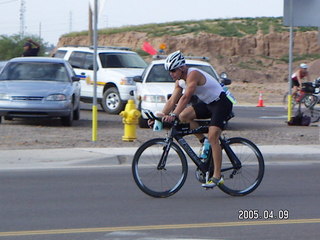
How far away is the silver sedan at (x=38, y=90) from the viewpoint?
17.6m

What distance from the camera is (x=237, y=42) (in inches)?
2638

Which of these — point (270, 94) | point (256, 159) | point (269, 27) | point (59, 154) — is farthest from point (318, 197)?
point (269, 27)

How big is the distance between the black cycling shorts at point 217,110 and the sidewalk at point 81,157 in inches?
151

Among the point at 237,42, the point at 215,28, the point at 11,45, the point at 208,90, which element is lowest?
the point at 208,90

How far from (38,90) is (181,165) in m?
8.97

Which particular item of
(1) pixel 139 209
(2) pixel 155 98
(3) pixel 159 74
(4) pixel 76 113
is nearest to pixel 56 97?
(4) pixel 76 113

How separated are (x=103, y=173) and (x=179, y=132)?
279cm

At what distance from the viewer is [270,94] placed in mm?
40438

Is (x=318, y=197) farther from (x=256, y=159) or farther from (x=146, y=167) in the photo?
(x=146, y=167)

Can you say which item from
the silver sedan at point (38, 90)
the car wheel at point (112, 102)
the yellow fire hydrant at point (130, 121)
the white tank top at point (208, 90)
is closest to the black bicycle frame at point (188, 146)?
the white tank top at point (208, 90)

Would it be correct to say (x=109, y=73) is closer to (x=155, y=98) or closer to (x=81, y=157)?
(x=155, y=98)

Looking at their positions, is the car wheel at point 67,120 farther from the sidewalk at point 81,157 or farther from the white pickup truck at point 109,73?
the sidewalk at point 81,157

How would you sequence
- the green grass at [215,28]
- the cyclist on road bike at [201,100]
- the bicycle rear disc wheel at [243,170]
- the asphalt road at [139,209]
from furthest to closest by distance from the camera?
the green grass at [215,28] → the bicycle rear disc wheel at [243,170] → the cyclist on road bike at [201,100] → the asphalt road at [139,209]
